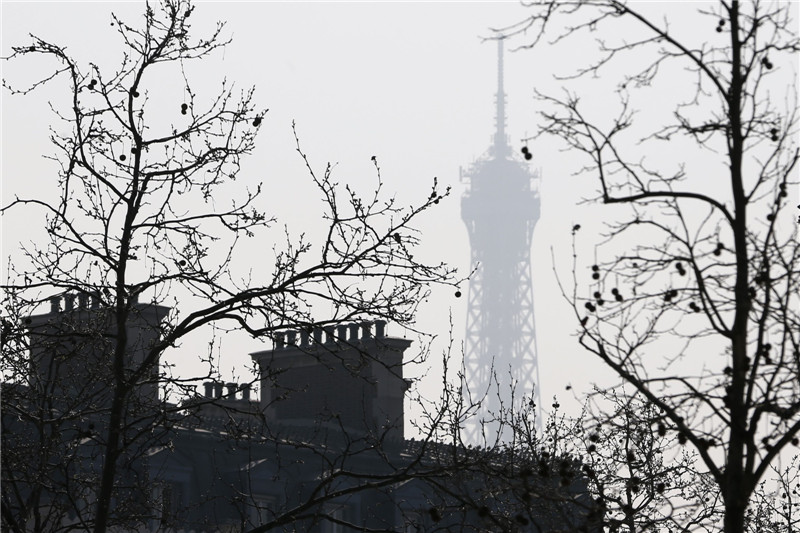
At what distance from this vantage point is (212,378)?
12.5 metres

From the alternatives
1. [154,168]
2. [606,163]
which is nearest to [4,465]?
[154,168]

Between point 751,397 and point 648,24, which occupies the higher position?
point 648,24

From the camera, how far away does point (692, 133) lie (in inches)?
356

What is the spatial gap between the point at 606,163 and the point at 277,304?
3.90 metres

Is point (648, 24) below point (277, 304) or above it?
above

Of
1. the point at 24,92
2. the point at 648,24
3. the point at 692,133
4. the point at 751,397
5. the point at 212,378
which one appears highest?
the point at 24,92

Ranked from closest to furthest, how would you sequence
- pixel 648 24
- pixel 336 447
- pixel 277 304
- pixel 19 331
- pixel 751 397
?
pixel 751 397, pixel 648 24, pixel 277 304, pixel 19 331, pixel 336 447

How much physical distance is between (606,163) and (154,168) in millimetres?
4892

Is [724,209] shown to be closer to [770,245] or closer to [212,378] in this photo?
[770,245]

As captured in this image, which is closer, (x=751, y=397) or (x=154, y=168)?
(x=751, y=397)

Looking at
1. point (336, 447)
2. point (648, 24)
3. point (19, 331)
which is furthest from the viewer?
point (336, 447)

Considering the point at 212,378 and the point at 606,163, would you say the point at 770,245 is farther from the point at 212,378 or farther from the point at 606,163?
the point at 212,378

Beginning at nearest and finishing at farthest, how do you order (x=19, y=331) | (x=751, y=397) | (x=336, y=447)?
(x=751, y=397) → (x=19, y=331) → (x=336, y=447)

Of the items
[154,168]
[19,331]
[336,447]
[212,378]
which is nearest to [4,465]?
[19,331]
